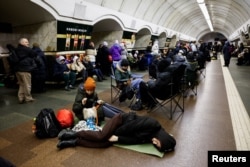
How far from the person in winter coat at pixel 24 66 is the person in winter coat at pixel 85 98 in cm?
233

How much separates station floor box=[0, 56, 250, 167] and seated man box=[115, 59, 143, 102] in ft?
1.35

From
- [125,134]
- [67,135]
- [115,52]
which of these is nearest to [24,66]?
[67,135]

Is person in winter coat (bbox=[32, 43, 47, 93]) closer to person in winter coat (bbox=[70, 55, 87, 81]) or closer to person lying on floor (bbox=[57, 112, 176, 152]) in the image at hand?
person in winter coat (bbox=[70, 55, 87, 81])

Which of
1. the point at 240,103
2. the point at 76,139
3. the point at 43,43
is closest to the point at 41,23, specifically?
the point at 43,43

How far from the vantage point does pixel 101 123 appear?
423 cm

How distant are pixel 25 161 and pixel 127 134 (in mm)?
1473

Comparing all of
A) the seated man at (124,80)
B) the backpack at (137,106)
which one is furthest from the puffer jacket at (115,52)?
the backpack at (137,106)

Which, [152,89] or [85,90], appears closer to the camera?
[85,90]

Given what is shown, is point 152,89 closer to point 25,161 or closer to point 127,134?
point 127,134

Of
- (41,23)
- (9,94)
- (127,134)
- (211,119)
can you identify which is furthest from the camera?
(41,23)

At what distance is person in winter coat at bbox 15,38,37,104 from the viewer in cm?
553

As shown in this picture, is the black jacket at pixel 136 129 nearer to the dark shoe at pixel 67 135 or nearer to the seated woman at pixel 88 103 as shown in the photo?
the dark shoe at pixel 67 135

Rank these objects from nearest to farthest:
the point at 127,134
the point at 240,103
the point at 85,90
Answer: the point at 127,134 < the point at 85,90 < the point at 240,103

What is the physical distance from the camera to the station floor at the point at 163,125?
3002 millimetres
